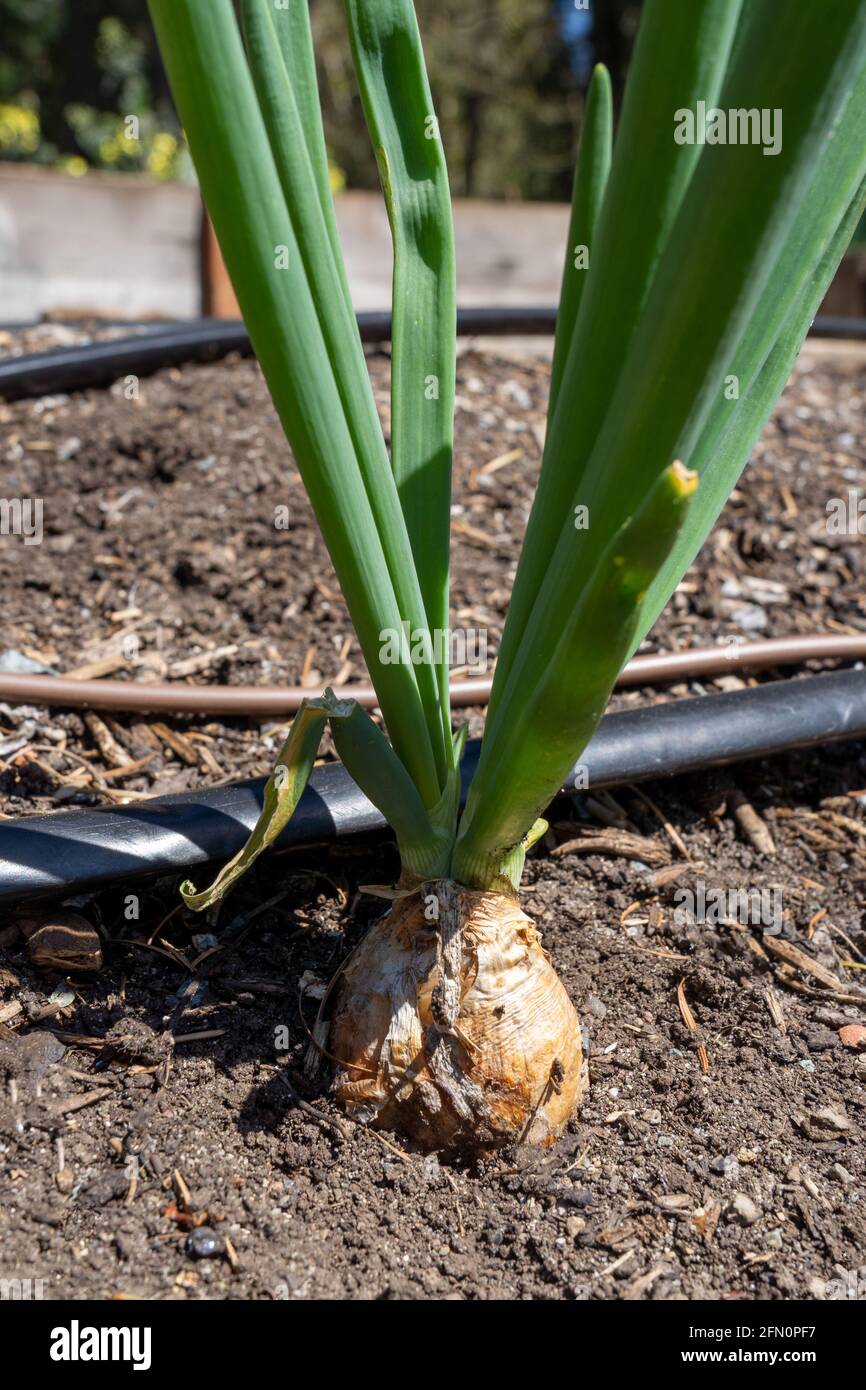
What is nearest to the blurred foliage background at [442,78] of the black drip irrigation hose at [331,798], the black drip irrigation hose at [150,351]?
the black drip irrigation hose at [150,351]

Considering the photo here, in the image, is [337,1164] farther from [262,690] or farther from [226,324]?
[226,324]

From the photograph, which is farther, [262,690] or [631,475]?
[262,690]

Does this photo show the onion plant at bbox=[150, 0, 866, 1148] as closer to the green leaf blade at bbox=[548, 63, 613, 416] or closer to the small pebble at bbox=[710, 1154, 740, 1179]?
the green leaf blade at bbox=[548, 63, 613, 416]

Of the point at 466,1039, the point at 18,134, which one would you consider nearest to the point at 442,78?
the point at 18,134

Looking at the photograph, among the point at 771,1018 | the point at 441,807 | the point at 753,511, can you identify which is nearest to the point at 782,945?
the point at 771,1018

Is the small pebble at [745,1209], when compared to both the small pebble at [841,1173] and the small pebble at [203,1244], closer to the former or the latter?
the small pebble at [841,1173]

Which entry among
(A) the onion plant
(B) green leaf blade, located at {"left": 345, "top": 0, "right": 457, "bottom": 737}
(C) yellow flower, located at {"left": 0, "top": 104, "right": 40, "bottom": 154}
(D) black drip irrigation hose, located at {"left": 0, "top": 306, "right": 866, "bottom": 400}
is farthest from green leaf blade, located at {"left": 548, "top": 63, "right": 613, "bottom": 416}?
(C) yellow flower, located at {"left": 0, "top": 104, "right": 40, "bottom": 154}

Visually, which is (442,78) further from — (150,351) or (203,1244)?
(203,1244)
